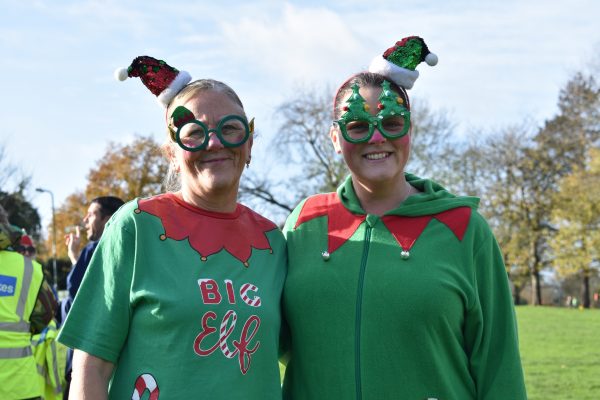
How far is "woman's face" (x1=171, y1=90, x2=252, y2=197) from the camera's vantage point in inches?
122

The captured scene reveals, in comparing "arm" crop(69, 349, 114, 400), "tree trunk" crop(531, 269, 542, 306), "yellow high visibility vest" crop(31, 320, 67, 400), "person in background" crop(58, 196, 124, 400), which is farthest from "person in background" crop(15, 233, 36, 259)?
"tree trunk" crop(531, 269, 542, 306)

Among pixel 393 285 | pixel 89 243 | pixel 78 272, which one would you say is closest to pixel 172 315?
pixel 393 285

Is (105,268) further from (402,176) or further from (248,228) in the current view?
(402,176)

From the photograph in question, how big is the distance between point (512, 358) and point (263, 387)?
1.11m

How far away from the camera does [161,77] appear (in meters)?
3.30

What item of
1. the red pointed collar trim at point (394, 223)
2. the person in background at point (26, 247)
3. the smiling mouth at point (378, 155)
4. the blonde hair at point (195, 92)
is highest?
the blonde hair at point (195, 92)

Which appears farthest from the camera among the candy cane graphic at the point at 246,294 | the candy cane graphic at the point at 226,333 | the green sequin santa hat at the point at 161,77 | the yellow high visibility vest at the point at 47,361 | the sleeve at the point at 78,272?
the yellow high visibility vest at the point at 47,361

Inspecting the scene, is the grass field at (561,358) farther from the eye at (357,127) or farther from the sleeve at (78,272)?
the eye at (357,127)

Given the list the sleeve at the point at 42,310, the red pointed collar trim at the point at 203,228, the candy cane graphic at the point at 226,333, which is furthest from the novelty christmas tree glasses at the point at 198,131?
the sleeve at the point at 42,310

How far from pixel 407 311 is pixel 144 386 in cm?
114

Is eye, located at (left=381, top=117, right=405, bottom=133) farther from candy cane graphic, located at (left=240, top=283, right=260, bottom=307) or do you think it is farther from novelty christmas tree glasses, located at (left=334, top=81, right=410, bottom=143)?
candy cane graphic, located at (left=240, top=283, right=260, bottom=307)

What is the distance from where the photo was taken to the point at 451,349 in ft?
10.4

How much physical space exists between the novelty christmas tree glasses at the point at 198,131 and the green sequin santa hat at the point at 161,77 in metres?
0.20

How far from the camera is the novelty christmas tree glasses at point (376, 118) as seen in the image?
10.8 feet
